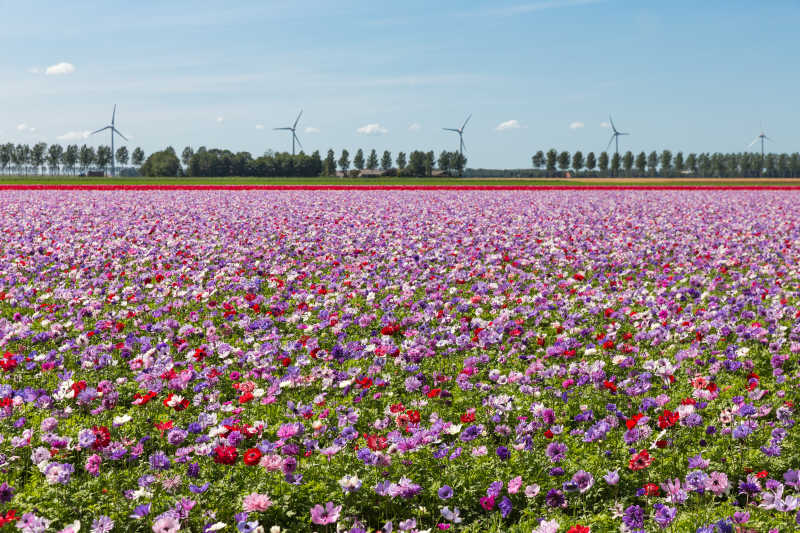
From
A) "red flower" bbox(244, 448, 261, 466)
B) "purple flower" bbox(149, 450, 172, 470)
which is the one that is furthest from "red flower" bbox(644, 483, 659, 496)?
"purple flower" bbox(149, 450, 172, 470)

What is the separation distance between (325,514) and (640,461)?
78.6 inches

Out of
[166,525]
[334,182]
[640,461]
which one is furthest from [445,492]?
[334,182]

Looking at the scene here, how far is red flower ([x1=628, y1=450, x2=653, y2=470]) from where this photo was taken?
389cm

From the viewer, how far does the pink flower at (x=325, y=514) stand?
131 inches

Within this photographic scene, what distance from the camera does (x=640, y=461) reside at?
3924mm

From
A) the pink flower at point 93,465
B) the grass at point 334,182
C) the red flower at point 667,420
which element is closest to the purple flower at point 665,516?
the red flower at point 667,420

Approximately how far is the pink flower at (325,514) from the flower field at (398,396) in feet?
0.05

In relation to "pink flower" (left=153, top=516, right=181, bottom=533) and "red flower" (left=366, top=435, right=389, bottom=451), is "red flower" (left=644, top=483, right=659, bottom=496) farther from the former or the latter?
"pink flower" (left=153, top=516, right=181, bottom=533)

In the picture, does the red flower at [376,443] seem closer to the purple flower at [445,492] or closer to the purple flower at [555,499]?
the purple flower at [445,492]

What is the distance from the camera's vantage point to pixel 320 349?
21.2 ft

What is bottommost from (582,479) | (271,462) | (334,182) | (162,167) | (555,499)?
(555,499)

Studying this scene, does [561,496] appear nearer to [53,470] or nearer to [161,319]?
[53,470]

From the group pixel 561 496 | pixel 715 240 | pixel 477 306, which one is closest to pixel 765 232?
pixel 715 240

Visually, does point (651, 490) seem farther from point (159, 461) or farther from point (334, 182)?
point (334, 182)
